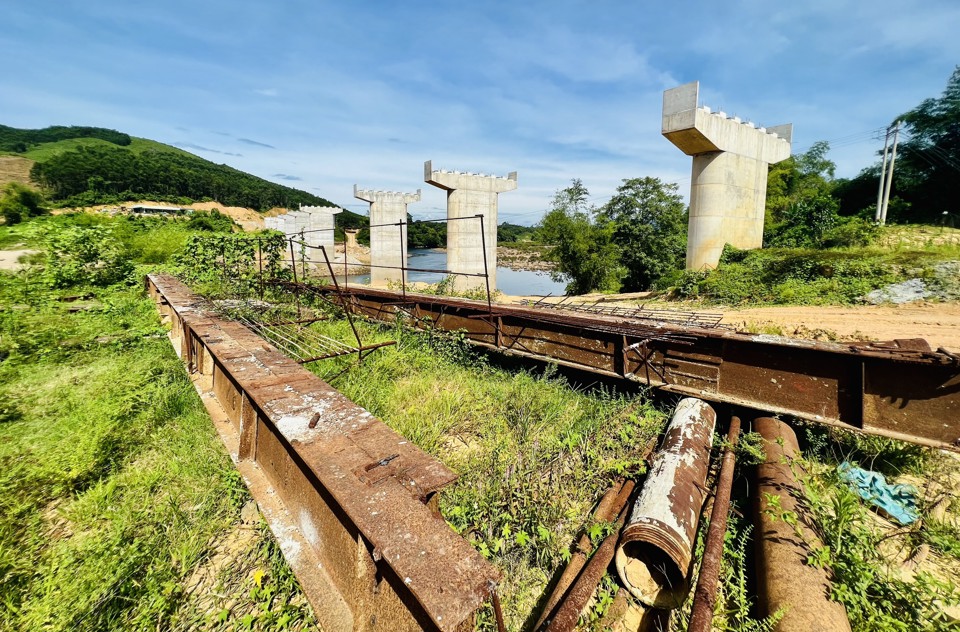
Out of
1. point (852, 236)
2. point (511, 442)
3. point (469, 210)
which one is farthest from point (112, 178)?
point (852, 236)

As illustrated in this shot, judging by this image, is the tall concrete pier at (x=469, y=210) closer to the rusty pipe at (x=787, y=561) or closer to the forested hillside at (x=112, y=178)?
the rusty pipe at (x=787, y=561)

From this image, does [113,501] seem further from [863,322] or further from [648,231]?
[648,231]

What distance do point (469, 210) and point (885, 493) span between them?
923 inches

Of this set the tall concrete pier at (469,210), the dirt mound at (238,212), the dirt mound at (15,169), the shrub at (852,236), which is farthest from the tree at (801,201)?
the dirt mound at (15,169)

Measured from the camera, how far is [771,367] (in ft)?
14.1

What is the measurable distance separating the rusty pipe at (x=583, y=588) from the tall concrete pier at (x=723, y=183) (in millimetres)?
17110

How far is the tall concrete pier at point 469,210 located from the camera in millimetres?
24281

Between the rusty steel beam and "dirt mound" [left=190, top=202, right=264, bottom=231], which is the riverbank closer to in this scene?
the rusty steel beam

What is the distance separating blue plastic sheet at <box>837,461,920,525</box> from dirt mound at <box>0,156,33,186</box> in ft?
411

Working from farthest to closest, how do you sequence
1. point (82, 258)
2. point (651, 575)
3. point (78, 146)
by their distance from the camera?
1. point (78, 146)
2. point (82, 258)
3. point (651, 575)

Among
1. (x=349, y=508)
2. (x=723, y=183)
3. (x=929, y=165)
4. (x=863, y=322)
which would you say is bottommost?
(x=863, y=322)

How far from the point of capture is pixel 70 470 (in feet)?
10.5

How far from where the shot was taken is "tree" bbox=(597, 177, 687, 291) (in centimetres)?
2630

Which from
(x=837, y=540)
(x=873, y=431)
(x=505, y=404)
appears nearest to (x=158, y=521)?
(x=505, y=404)
